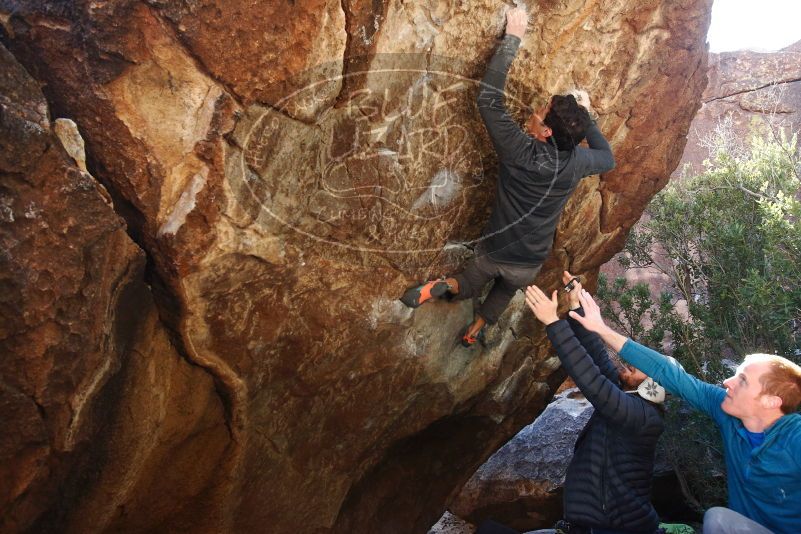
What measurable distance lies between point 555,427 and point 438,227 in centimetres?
442

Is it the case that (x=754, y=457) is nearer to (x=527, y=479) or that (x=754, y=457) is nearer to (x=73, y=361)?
(x=73, y=361)

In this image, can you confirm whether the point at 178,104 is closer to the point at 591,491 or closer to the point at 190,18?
the point at 190,18

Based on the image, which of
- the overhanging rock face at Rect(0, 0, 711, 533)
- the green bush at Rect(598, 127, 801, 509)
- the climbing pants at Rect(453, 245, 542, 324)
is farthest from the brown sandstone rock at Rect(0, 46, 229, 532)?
the green bush at Rect(598, 127, 801, 509)

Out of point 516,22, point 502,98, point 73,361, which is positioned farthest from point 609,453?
point 73,361

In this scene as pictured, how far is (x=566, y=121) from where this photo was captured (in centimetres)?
358

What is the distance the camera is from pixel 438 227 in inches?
163

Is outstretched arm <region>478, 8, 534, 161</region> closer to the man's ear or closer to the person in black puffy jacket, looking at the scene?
the person in black puffy jacket

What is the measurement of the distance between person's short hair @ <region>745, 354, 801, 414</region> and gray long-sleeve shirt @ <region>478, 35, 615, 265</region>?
1473mm

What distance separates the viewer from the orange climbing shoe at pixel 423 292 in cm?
414

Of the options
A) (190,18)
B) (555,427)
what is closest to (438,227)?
(190,18)

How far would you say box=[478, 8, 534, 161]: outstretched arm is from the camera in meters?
3.52

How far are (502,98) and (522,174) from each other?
1.49 feet

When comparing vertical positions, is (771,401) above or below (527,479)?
above

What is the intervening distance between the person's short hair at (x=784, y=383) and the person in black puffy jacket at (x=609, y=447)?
0.67 metres
